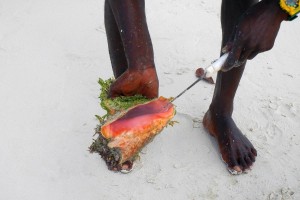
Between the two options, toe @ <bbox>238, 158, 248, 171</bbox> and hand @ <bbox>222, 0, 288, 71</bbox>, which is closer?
hand @ <bbox>222, 0, 288, 71</bbox>

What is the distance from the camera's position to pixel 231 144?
1.85 m

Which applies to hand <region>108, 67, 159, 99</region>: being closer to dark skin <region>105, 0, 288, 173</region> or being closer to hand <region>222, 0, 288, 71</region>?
dark skin <region>105, 0, 288, 173</region>

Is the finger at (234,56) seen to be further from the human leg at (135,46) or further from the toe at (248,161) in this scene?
the toe at (248,161)

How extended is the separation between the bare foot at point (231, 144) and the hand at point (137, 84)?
563 mm

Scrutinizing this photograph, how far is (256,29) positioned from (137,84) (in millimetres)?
456

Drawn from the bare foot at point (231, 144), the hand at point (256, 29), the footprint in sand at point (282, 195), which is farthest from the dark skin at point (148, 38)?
the footprint in sand at point (282, 195)

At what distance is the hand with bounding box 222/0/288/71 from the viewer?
4.08ft

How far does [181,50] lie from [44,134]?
109 cm

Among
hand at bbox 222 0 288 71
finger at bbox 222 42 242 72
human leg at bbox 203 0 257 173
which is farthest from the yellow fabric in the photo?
human leg at bbox 203 0 257 173

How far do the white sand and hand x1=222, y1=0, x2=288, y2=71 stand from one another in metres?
0.72

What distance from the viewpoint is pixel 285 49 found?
2.60m

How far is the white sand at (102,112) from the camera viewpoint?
5.63 feet

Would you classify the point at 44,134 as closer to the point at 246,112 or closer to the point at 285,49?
the point at 246,112

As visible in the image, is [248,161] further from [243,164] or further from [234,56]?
[234,56]
